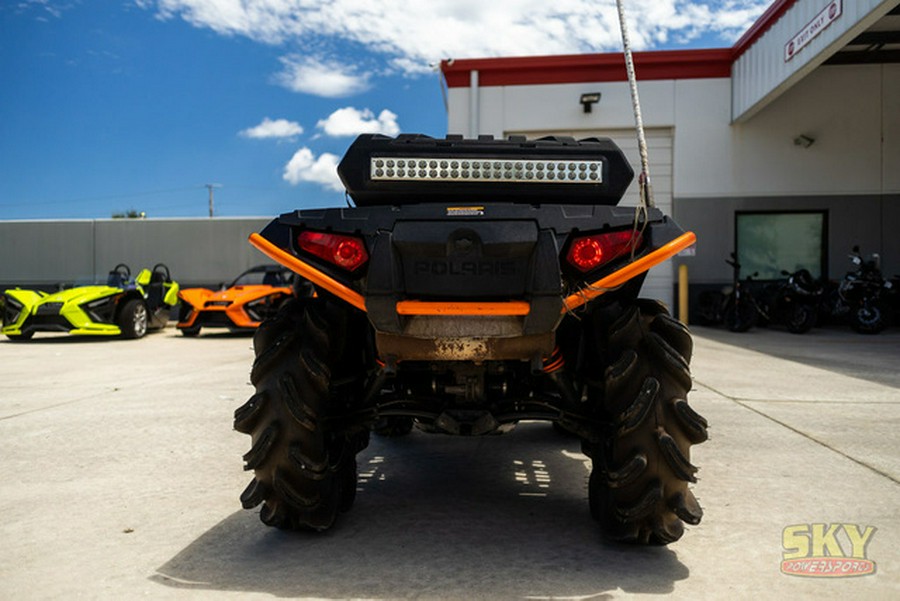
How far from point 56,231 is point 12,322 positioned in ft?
26.1

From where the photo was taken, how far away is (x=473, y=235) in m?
2.28

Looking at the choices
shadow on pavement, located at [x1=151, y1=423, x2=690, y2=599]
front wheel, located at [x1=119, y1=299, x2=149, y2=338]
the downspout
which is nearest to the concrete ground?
shadow on pavement, located at [x1=151, y1=423, x2=690, y2=599]

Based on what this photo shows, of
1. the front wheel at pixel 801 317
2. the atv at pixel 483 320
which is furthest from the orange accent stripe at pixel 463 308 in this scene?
the front wheel at pixel 801 317

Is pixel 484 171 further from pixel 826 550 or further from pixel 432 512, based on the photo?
pixel 826 550

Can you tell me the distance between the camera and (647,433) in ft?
7.93

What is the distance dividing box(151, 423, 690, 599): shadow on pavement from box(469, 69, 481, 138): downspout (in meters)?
12.0

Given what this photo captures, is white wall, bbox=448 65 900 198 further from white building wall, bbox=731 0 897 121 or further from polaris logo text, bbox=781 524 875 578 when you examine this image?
polaris logo text, bbox=781 524 875 578

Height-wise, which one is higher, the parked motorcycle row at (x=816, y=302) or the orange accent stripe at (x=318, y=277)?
the orange accent stripe at (x=318, y=277)

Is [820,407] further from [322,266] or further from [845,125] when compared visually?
[845,125]

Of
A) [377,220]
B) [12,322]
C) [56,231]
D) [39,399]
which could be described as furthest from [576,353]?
[56,231]

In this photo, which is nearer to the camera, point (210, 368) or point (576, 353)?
point (576, 353)

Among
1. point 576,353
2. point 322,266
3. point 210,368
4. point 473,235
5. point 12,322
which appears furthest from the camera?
point 12,322

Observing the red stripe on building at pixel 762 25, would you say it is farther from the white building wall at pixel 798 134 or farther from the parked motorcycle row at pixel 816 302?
the parked motorcycle row at pixel 816 302

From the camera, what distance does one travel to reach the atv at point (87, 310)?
1178cm
